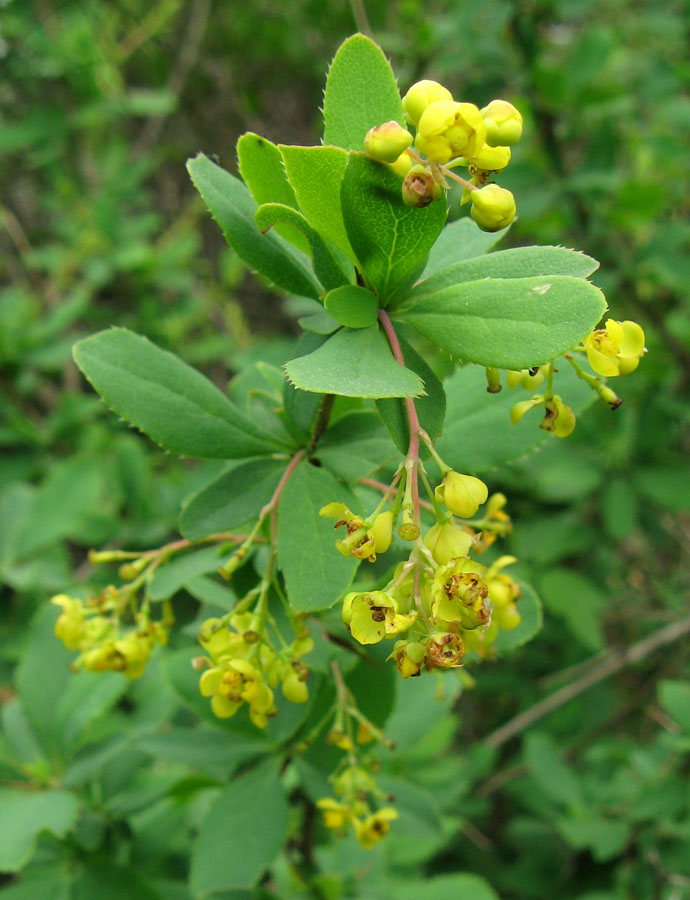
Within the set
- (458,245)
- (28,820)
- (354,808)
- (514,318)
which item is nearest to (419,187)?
(514,318)

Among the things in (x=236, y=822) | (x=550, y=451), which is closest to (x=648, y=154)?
(x=550, y=451)

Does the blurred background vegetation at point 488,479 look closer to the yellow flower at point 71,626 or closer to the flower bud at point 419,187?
the yellow flower at point 71,626

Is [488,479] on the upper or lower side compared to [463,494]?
lower

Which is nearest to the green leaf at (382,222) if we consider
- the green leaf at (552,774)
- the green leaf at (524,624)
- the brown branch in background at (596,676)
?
the green leaf at (524,624)

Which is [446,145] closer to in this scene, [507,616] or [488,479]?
[507,616]

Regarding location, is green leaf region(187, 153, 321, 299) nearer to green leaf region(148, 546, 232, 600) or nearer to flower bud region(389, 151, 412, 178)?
flower bud region(389, 151, 412, 178)

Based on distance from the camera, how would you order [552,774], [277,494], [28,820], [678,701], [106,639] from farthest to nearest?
[552,774], [678,701], [28,820], [106,639], [277,494]
